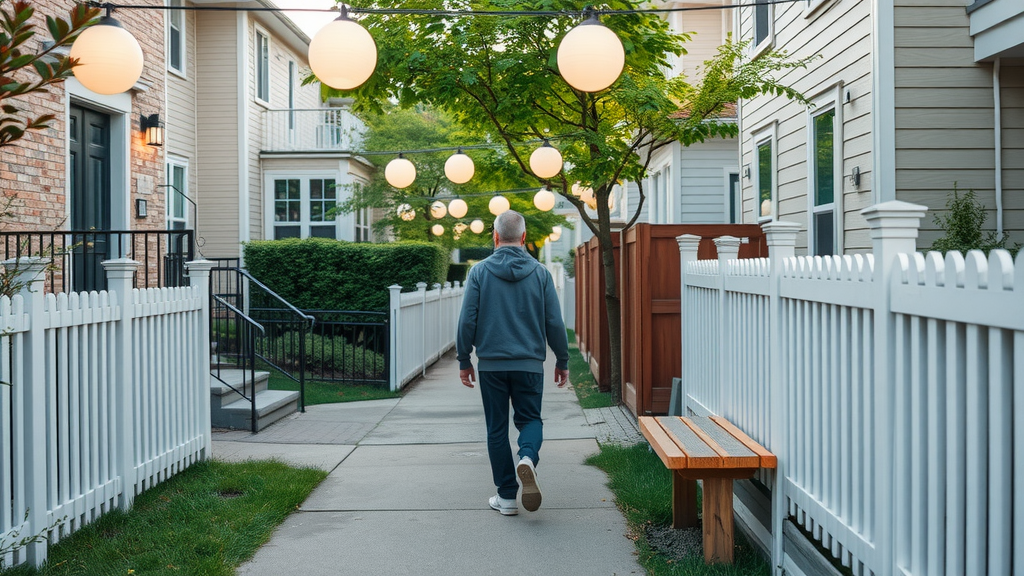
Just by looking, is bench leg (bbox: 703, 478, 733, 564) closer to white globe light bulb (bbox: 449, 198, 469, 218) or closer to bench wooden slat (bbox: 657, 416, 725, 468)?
bench wooden slat (bbox: 657, 416, 725, 468)

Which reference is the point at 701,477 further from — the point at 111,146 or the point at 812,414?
the point at 111,146

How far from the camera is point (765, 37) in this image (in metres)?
10.9

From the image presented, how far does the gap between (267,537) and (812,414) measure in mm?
3024

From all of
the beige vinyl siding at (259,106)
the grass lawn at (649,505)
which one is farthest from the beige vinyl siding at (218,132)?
the grass lawn at (649,505)

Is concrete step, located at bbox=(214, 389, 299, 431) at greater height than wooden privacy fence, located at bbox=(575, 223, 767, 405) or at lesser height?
lesser

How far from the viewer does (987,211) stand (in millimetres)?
7125

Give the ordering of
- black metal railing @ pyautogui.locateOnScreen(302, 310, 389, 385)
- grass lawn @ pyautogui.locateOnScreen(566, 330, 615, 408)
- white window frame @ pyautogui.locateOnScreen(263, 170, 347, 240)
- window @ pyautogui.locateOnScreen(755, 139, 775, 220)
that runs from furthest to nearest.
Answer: white window frame @ pyautogui.locateOnScreen(263, 170, 347, 240) < black metal railing @ pyautogui.locateOnScreen(302, 310, 389, 385) < window @ pyautogui.locateOnScreen(755, 139, 775, 220) < grass lawn @ pyautogui.locateOnScreen(566, 330, 615, 408)

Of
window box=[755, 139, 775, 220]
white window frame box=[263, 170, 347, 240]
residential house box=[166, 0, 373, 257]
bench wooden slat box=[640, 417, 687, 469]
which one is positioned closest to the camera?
bench wooden slat box=[640, 417, 687, 469]

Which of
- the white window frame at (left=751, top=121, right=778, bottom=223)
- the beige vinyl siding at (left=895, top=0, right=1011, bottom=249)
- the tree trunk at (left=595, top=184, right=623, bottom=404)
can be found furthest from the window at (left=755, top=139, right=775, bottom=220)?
the beige vinyl siding at (left=895, top=0, right=1011, bottom=249)

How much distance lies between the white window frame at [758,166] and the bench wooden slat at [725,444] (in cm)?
561

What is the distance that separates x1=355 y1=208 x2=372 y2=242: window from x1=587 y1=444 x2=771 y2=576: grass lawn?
15.0 meters

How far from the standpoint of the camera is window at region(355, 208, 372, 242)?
21.4 meters

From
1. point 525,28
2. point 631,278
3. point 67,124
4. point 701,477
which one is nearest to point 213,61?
point 67,124

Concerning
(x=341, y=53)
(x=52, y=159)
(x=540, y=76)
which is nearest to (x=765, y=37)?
(x=540, y=76)
